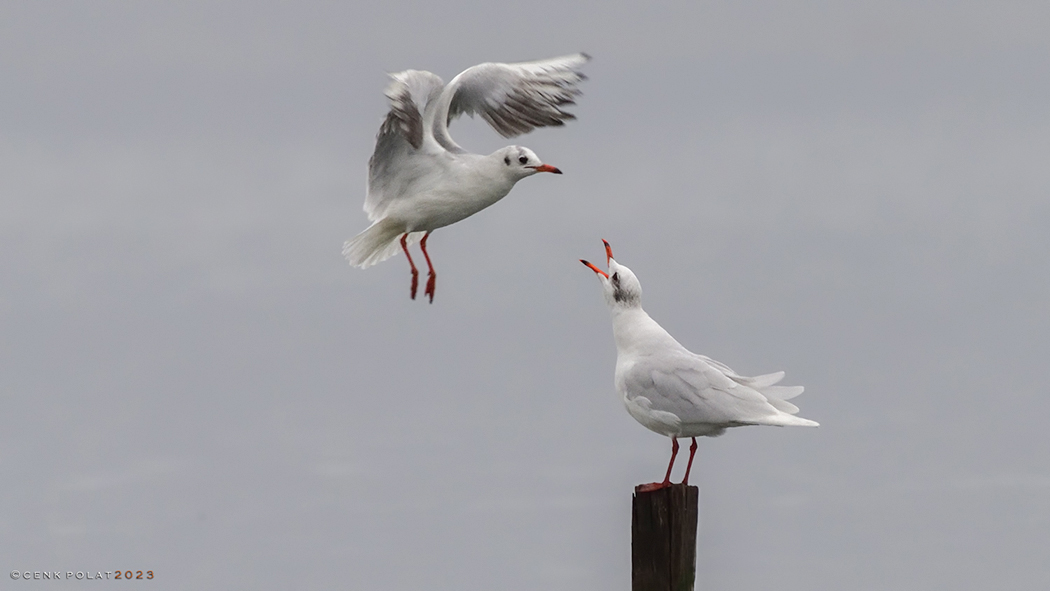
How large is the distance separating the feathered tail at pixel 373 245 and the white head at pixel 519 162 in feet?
5.14

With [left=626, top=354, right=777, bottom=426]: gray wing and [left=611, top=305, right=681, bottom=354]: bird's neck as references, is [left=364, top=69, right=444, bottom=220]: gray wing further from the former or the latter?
[left=626, top=354, right=777, bottom=426]: gray wing

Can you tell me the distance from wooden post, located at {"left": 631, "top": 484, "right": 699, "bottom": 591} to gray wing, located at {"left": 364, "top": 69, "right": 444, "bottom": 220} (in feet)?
15.4

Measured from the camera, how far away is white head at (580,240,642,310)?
11.4m

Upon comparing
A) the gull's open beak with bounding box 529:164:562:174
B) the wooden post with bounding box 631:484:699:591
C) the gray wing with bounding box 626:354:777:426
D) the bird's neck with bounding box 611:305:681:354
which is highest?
the gull's open beak with bounding box 529:164:562:174

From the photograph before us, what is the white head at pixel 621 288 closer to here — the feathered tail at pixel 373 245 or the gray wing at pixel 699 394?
the gray wing at pixel 699 394

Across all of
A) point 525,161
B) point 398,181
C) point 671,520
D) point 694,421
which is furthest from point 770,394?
point 398,181

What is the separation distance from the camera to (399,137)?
553 inches

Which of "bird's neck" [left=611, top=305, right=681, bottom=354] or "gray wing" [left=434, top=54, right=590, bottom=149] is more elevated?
"gray wing" [left=434, top=54, right=590, bottom=149]

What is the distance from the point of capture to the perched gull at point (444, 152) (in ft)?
44.8

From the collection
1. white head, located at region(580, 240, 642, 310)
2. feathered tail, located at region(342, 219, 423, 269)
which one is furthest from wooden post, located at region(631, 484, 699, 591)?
feathered tail, located at region(342, 219, 423, 269)

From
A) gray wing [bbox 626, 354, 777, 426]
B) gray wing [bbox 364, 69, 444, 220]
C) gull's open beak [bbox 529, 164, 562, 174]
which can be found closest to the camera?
gray wing [bbox 626, 354, 777, 426]

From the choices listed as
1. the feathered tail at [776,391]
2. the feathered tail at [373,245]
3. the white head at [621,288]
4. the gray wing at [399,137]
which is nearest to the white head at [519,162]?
the gray wing at [399,137]

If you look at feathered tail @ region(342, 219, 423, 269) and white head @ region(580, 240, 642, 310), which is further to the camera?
feathered tail @ region(342, 219, 423, 269)

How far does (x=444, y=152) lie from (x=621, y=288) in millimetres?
3324
